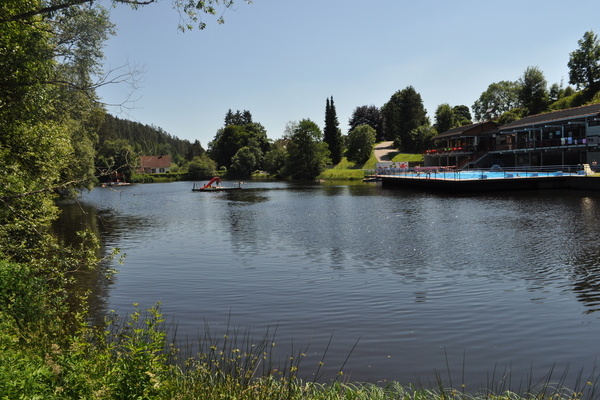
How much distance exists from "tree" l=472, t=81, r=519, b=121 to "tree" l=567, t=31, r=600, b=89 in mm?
24211

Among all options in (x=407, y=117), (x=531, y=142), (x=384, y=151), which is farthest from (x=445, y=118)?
(x=531, y=142)

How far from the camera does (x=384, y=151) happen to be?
4449 inches

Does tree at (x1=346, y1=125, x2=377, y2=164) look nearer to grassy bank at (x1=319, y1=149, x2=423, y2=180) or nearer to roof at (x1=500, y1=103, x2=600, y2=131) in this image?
grassy bank at (x1=319, y1=149, x2=423, y2=180)

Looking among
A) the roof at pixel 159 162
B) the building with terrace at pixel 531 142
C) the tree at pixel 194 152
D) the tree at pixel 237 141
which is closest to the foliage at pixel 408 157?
the building with terrace at pixel 531 142

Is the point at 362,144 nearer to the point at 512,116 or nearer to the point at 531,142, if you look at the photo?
the point at 512,116

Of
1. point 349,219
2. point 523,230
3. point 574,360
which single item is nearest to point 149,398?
point 574,360

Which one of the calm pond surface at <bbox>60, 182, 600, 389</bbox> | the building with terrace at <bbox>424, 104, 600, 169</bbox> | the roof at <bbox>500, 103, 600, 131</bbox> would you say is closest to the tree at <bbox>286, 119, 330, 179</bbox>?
the building with terrace at <bbox>424, 104, 600, 169</bbox>

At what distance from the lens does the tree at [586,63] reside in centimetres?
8588

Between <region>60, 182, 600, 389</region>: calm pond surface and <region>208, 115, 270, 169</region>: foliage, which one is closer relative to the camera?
<region>60, 182, 600, 389</region>: calm pond surface

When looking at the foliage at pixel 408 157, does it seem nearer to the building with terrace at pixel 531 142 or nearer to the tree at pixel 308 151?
the building with terrace at pixel 531 142

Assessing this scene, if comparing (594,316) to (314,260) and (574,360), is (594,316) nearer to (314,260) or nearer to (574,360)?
(574,360)

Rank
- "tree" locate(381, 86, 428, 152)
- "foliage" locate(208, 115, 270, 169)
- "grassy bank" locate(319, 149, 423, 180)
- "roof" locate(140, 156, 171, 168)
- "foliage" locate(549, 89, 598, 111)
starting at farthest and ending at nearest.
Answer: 1. "roof" locate(140, 156, 171, 168)
2. "foliage" locate(208, 115, 270, 169)
3. "tree" locate(381, 86, 428, 152)
4. "grassy bank" locate(319, 149, 423, 180)
5. "foliage" locate(549, 89, 598, 111)

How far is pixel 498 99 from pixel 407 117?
1041 inches

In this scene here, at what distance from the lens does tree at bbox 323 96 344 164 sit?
112m
